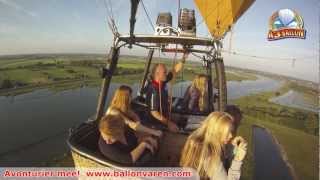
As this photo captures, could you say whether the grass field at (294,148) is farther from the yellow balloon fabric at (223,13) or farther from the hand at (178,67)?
the hand at (178,67)

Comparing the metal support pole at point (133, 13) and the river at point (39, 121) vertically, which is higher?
the metal support pole at point (133, 13)

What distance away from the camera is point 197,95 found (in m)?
5.62

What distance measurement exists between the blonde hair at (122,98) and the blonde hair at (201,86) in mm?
1647

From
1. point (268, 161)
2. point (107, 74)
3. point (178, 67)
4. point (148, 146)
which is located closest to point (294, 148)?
point (268, 161)

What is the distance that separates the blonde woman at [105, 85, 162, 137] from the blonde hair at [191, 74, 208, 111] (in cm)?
145

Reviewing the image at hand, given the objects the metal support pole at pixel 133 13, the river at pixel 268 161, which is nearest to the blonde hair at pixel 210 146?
the metal support pole at pixel 133 13

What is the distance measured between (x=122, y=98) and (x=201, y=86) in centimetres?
181

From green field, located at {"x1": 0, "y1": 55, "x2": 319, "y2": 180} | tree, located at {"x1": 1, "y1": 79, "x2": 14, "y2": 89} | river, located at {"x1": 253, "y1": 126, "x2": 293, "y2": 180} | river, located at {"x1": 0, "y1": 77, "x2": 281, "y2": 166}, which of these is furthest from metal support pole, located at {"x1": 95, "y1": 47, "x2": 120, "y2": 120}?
tree, located at {"x1": 1, "y1": 79, "x2": 14, "y2": 89}

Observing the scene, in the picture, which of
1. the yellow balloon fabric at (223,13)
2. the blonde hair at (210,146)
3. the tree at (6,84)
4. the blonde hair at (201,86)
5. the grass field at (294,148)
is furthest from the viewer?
the tree at (6,84)

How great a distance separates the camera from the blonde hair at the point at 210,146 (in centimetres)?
278

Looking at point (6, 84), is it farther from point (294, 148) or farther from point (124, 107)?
point (124, 107)

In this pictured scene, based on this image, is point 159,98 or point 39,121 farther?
point 39,121

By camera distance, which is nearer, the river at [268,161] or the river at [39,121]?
the river at [268,161]

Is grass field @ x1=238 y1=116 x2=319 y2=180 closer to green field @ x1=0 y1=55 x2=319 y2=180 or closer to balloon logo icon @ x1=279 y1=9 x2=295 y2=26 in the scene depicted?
green field @ x1=0 y1=55 x2=319 y2=180
